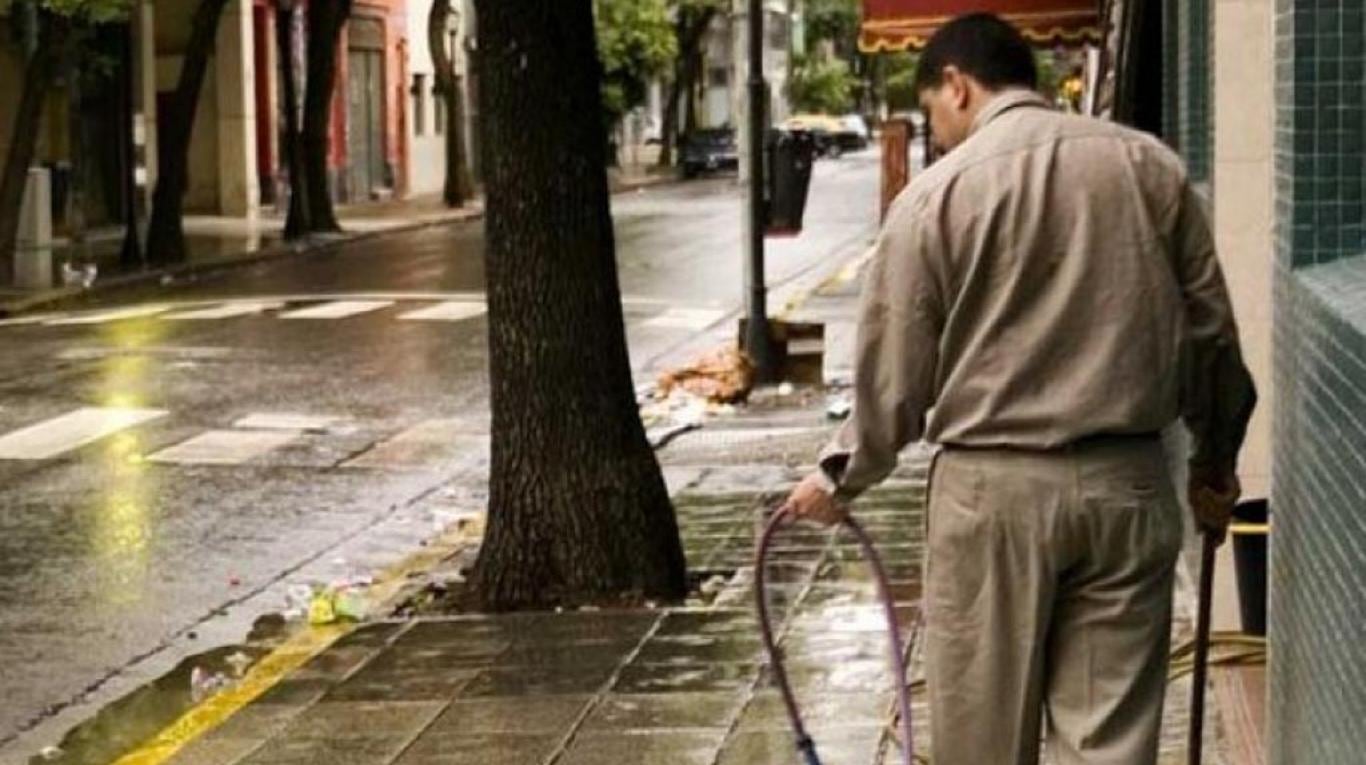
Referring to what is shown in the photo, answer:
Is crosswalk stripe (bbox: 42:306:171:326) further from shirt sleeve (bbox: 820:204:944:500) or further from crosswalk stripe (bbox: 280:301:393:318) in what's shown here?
shirt sleeve (bbox: 820:204:944:500)

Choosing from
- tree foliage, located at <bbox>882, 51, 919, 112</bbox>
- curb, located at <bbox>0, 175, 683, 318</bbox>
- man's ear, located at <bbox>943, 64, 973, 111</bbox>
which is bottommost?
curb, located at <bbox>0, 175, 683, 318</bbox>

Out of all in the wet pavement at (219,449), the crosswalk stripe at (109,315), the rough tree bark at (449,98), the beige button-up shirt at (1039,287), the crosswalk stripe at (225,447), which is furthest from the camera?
the rough tree bark at (449,98)

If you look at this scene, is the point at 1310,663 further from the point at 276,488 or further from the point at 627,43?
the point at 627,43

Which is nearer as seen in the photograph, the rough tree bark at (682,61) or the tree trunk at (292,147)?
the tree trunk at (292,147)

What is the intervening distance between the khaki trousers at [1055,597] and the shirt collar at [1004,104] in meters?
0.62

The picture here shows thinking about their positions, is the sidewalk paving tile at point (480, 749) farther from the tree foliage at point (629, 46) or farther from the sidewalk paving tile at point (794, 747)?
the tree foliage at point (629, 46)

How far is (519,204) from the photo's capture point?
10500 mm

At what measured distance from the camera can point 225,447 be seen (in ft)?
54.9

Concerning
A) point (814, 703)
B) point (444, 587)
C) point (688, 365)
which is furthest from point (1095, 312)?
point (688, 365)

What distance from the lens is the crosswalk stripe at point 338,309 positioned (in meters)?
26.7

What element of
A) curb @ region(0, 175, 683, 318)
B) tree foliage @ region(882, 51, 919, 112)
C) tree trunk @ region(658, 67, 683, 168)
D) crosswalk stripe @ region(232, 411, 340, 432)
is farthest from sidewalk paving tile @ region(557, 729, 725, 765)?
tree foliage @ region(882, 51, 919, 112)

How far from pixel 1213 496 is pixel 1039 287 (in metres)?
0.68

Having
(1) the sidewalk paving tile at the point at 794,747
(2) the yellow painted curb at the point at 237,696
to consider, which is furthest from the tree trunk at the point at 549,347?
(1) the sidewalk paving tile at the point at 794,747

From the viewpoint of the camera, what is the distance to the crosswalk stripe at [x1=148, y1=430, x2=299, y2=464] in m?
16.2
